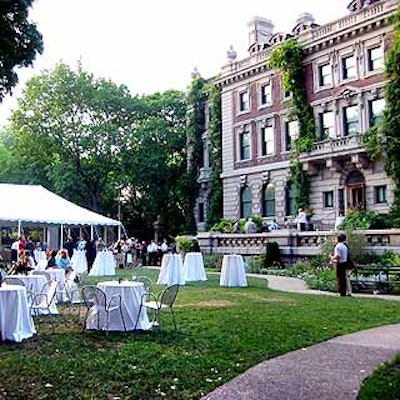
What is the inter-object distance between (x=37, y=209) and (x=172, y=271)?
27.9 ft

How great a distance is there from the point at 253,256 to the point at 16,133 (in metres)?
23.7

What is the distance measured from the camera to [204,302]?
14.6 m

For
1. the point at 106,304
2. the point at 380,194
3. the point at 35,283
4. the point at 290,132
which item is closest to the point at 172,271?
the point at 35,283

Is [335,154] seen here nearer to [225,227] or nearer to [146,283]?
[225,227]

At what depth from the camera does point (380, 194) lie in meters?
30.0

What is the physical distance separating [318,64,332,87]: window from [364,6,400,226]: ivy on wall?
177 inches

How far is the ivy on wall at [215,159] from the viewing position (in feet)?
134

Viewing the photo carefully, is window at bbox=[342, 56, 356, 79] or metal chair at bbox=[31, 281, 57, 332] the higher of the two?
window at bbox=[342, 56, 356, 79]

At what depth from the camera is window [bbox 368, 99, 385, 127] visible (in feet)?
99.3

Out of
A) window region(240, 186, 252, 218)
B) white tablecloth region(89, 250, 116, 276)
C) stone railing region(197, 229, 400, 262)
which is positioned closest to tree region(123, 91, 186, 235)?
window region(240, 186, 252, 218)

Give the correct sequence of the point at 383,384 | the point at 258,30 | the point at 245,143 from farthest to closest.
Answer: the point at 258,30
the point at 245,143
the point at 383,384

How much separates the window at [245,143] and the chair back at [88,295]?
29094 millimetres

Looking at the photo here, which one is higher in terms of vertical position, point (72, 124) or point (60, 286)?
point (72, 124)

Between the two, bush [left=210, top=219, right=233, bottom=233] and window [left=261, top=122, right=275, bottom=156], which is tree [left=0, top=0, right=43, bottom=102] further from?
window [left=261, top=122, right=275, bottom=156]
